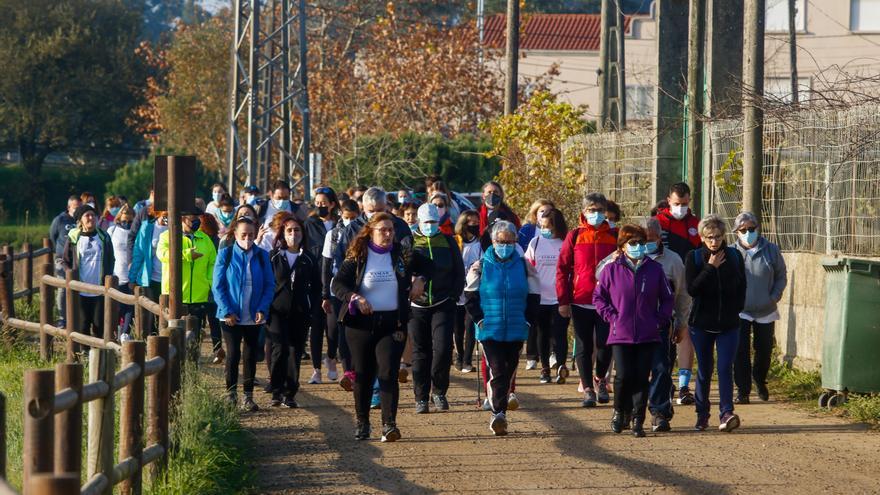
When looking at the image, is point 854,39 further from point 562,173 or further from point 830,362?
point 830,362

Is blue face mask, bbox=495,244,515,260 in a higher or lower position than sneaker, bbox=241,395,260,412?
higher

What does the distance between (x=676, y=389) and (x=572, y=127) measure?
439 inches

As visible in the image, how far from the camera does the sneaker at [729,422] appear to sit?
11.3m

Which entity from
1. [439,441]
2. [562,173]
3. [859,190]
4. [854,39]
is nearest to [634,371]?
[439,441]

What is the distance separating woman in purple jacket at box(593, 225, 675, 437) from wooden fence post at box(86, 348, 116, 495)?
438 cm

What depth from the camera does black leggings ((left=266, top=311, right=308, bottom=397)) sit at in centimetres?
1255

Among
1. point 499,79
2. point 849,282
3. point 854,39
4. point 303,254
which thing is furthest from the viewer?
point 854,39

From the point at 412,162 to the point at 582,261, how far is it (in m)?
23.8

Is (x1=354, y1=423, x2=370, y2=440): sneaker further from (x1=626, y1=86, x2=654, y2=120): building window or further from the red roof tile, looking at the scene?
the red roof tile

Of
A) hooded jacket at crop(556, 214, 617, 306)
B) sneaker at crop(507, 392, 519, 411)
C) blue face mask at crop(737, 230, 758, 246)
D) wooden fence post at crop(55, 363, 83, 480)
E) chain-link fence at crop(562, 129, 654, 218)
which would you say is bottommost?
sneaker at crop(507, 392, 519, 411)

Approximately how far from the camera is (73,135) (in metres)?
56.3

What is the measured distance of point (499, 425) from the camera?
→ 11.0 metres

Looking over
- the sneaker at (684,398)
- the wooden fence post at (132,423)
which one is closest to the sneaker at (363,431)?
the wooden fence post at (132,423)

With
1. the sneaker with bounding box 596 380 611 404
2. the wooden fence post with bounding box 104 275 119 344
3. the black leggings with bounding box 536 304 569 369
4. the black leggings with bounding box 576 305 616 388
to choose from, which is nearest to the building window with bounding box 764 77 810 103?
the black leggings with bounding box 576 305 616 388
